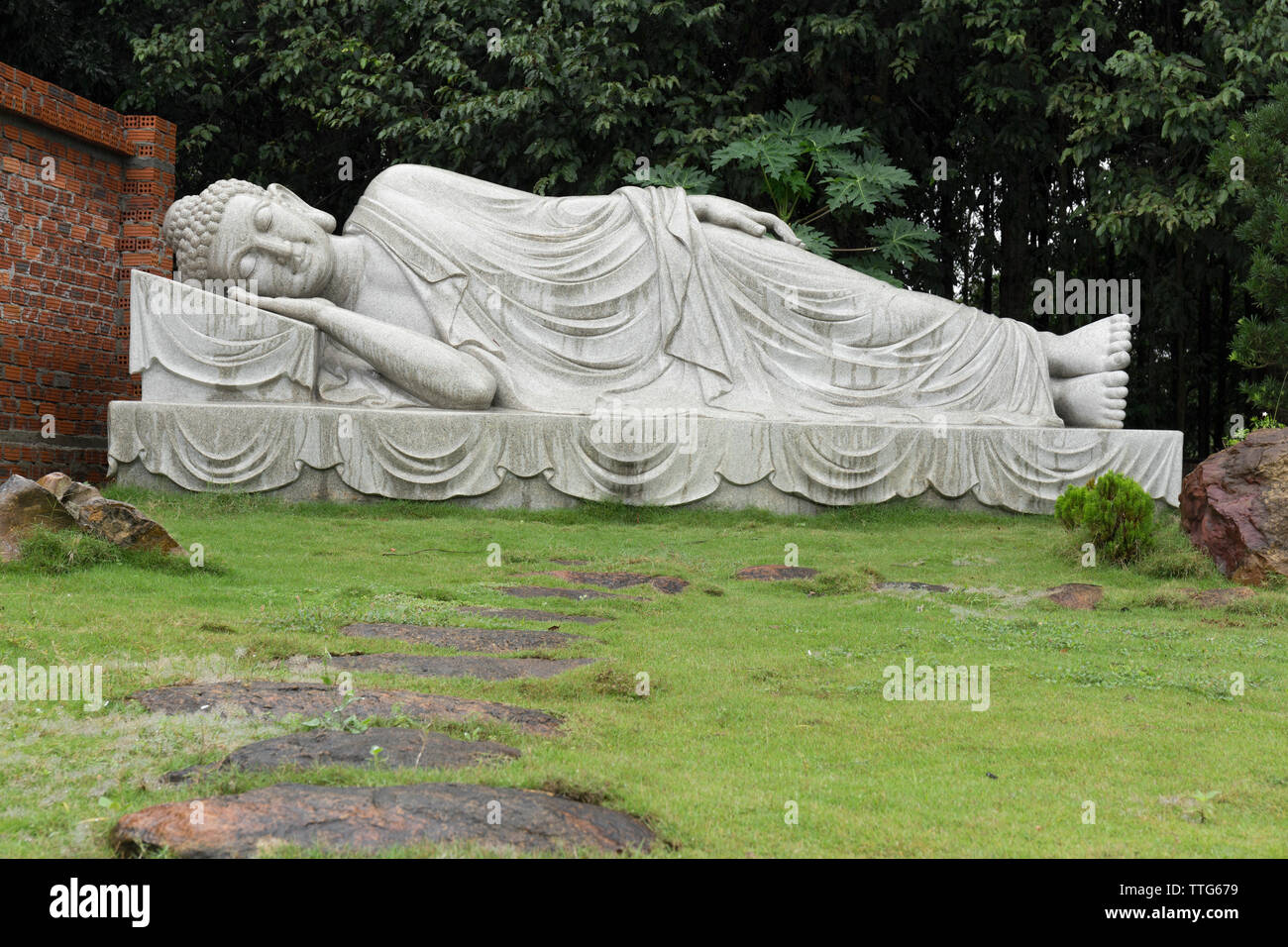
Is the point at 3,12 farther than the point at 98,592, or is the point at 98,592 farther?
the point at 3,12

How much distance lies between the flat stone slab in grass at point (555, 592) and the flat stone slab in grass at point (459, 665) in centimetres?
136

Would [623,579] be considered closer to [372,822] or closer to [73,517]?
[73,517]

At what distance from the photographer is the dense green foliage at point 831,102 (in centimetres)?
1096

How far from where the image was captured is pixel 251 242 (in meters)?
9.01

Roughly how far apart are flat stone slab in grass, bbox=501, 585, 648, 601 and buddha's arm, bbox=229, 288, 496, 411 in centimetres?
298

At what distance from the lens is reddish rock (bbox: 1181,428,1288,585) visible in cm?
635

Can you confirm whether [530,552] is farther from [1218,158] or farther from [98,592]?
[1218,158]

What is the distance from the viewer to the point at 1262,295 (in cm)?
927

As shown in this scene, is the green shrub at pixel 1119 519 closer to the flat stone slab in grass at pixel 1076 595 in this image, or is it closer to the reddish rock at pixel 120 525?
the flat stone slab in grass at pixel 1076 595

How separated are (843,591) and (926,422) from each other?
330 centimetres

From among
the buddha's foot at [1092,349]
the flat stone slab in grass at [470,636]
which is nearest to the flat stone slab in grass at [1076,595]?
the flat stone slab in grass at [470,636]

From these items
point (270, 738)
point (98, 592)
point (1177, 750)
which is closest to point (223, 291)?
point (98, 592)

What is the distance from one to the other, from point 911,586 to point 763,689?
8.02 ft

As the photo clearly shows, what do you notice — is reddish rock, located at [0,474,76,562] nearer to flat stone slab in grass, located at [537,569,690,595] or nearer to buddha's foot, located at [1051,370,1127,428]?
flat stone slab in grass, located at [537,569,690,595]
